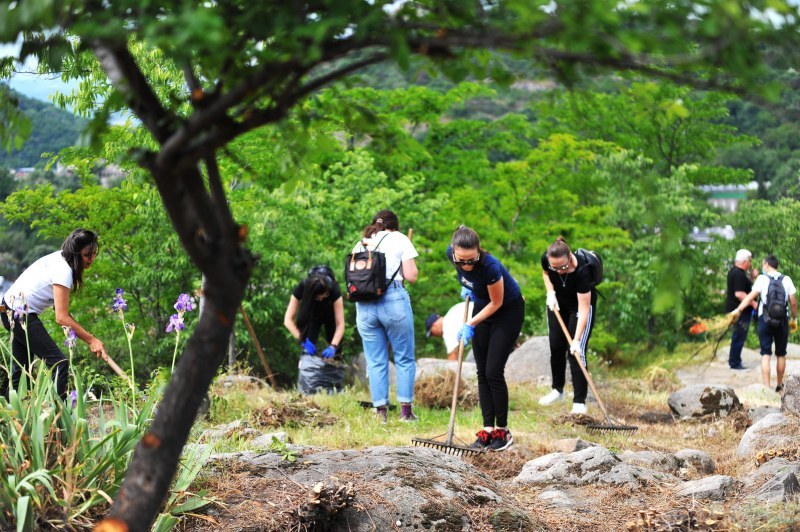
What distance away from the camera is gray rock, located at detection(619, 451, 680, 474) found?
6785mm

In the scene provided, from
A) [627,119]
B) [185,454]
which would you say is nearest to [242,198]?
[185,454]

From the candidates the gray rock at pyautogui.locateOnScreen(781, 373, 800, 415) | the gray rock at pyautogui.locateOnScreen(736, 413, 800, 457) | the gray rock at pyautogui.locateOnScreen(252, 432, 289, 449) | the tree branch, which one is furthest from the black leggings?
the tree branch

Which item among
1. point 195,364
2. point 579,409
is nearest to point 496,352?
point 579,409

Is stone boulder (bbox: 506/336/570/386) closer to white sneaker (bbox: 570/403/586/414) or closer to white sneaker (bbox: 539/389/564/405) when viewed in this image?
white sneaker (bbox: 539/389/564/405)

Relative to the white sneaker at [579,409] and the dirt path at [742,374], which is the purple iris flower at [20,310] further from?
the dirt path at [742,374]

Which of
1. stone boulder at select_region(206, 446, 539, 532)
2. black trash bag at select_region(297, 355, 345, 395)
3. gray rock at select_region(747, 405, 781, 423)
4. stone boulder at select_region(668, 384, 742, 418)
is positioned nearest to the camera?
stone boulder at select_region(206, 446, 539, 532)

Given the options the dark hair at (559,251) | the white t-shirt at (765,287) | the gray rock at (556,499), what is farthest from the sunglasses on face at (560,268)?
the white t-shirt at (765,287)

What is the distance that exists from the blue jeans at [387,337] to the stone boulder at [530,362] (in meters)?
5.23

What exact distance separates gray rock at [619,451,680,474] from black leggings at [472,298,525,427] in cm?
103

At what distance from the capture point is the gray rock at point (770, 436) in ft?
23.1

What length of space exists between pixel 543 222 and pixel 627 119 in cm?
917

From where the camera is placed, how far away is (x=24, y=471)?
13.7 ft

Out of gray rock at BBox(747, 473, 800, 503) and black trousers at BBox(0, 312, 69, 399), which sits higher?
black trousers at BBox(0, 312, 69, 399)

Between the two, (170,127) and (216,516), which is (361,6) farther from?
(216,516)
